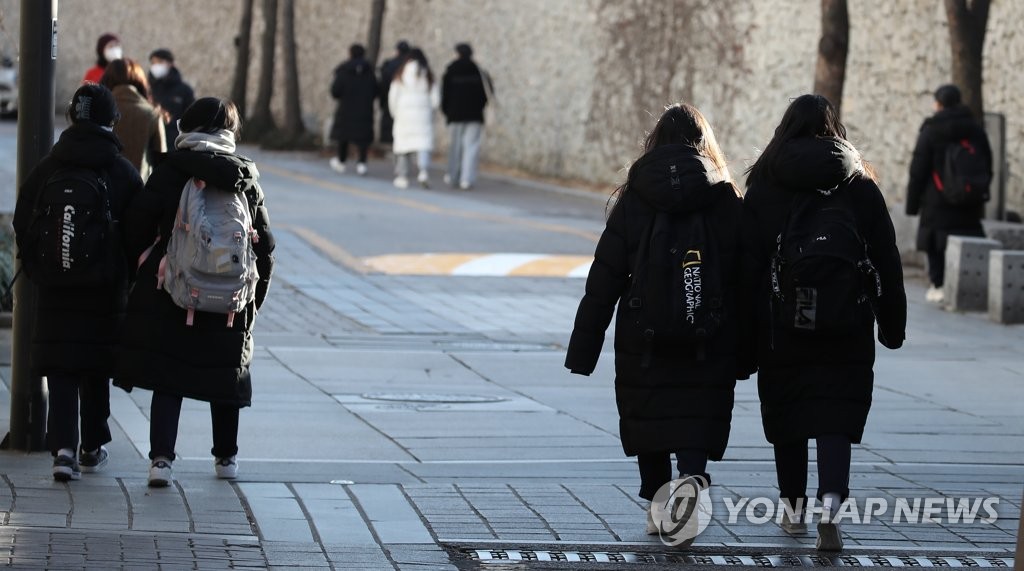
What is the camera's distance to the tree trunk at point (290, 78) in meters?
31.2

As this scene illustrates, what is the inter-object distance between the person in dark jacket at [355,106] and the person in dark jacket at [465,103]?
7.13 feet

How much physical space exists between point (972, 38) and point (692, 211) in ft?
34.6

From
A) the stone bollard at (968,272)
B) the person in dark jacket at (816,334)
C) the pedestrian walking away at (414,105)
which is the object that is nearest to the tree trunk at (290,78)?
the pedestrian walking away at (414,105)

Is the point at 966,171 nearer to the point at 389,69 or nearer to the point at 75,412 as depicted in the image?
the point at 75,412

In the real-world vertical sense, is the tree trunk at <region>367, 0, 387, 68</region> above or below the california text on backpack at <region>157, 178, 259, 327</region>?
above

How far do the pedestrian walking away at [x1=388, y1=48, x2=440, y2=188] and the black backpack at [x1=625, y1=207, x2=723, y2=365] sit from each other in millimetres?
17049

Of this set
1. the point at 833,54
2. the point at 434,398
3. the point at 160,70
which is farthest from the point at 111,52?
the point at 833,54

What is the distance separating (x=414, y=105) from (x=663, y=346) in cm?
1725

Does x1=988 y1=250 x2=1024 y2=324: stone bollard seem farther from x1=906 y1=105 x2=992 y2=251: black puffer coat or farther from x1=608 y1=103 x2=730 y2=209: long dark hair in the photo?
x1=608 y1=103 x2=730 y2=209: long dark hair

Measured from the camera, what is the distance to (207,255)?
6.71 meters

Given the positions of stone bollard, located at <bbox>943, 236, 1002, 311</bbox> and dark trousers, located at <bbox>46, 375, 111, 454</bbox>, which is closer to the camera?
dark trousers, located at <bbox>46, 375, 111, 454</bbox>

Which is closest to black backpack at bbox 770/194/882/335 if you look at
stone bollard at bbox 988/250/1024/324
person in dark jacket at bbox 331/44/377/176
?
stone bollard at bbox 988/250/1024/324

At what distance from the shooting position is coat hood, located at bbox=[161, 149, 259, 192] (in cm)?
677

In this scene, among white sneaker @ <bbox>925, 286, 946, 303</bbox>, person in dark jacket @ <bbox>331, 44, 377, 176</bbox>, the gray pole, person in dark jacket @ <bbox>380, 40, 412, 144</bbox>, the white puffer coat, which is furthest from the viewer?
person in dark jacket @ <bbox>380, 40, 412, 144</bbox>
